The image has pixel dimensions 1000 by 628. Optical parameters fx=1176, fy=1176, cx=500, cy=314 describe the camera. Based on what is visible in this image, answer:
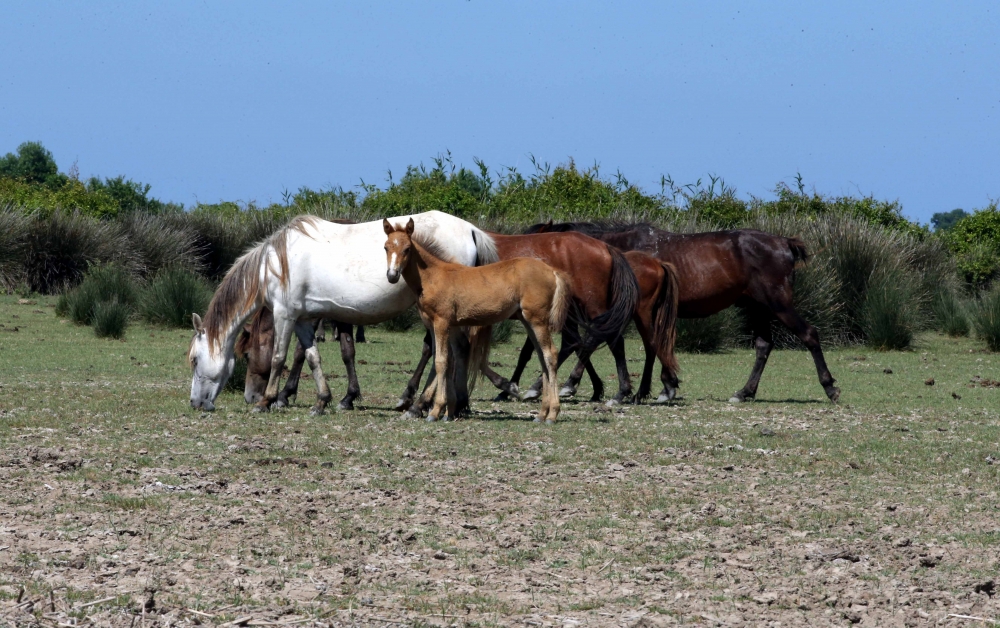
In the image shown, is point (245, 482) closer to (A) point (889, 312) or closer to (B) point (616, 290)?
(B) point (616, 290)

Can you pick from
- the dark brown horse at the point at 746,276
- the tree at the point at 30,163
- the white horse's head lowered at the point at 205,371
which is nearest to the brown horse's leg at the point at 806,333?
the dark brown horse at the point at 746,276

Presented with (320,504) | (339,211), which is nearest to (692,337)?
(339,211)

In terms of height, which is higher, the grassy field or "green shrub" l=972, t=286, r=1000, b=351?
"green shrub" l=972, t=286, r=1000, b=351

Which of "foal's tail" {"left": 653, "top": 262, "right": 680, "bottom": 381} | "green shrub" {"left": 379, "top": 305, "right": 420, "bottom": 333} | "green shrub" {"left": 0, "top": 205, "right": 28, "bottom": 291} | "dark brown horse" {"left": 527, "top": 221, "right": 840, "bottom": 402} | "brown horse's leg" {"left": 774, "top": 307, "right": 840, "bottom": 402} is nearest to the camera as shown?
"foal's tail" {"left": 653, "top": 262, "right": 680, "bottom": 381}

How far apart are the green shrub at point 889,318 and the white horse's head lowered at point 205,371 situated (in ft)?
44.8

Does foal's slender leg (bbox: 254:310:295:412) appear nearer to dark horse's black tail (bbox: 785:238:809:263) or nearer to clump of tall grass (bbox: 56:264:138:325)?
dark horse's black tail (bbox: 785:238:809:263)

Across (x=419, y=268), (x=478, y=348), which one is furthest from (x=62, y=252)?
(x=419, y=268)

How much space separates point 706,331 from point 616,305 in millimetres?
8517

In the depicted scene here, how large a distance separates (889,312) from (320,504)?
1628 cm

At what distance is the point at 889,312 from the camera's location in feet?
68.4

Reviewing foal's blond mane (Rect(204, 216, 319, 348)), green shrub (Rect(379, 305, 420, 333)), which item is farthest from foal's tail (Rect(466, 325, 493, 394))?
green shrub (Rect(379, 305, 420, 333))

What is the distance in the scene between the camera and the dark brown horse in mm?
13469

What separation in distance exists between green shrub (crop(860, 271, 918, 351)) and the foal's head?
521 inches

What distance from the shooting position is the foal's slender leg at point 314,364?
35.7ft
